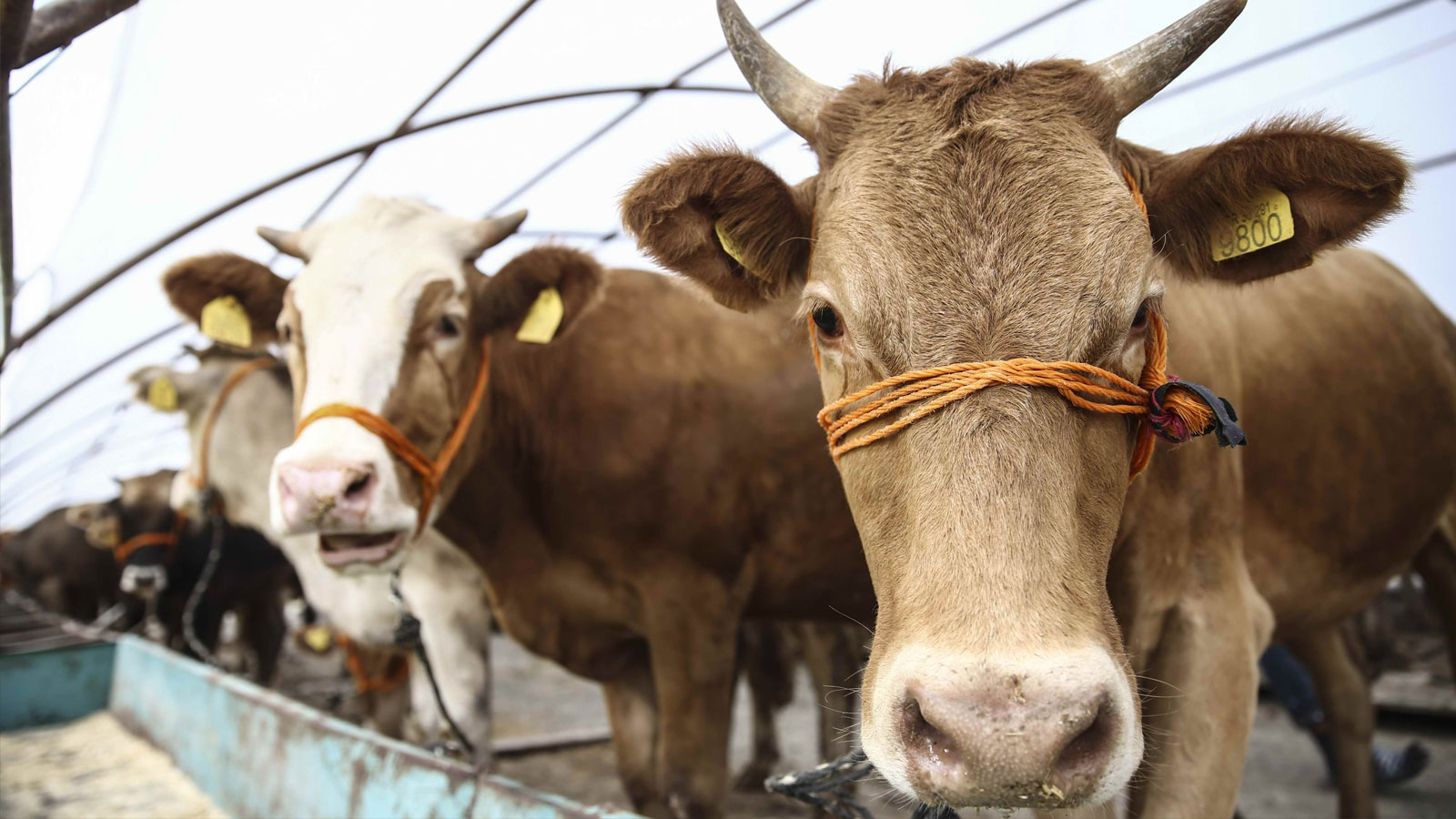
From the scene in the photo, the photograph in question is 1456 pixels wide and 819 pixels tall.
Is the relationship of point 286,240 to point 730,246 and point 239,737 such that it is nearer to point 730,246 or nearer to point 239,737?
point 239,737

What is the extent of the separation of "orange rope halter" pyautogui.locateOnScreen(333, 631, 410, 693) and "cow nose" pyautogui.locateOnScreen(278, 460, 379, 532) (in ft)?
10.6

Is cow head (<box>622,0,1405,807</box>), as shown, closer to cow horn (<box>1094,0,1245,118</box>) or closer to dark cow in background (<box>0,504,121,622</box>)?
cow horn (<box>1094,0,1245,118</box>)

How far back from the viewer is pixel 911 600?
1.23 m

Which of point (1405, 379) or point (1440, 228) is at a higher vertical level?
point (1440, 228)

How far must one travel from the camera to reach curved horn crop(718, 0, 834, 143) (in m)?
1.90

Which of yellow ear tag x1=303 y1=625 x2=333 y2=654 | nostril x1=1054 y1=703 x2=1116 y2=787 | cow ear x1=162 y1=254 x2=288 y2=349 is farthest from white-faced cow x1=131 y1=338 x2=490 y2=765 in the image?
yellow ear tag x1=303 y1=625 x2=333 y2=654

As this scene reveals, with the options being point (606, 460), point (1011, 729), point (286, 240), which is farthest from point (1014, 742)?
point (286, 240)

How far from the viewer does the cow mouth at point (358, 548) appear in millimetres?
2596

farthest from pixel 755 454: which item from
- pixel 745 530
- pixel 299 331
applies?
pixel 299 331

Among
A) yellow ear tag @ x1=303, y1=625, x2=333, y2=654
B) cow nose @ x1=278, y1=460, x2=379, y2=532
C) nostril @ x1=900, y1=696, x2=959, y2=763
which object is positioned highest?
cow nose @ x1=278, y1=460, x2=379, y2=532

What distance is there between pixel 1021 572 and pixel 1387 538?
2567 millimetres

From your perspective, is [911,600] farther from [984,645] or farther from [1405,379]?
[1405,379]

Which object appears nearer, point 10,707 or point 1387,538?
point 1387,538

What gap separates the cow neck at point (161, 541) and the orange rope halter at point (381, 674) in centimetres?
332
